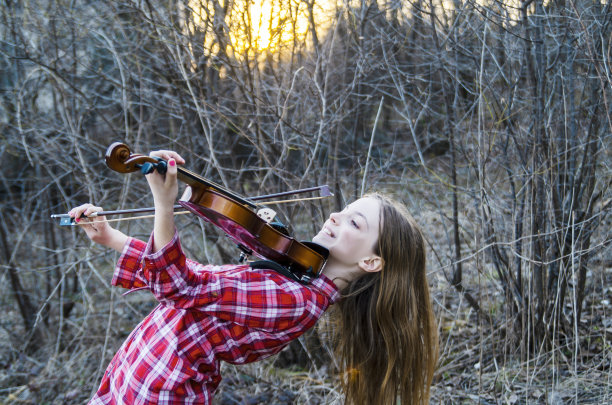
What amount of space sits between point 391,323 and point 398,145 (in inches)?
113

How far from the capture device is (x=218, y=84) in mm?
4312

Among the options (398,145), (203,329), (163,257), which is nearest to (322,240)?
(203,329)

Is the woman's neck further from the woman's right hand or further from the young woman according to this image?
the woman's right hand

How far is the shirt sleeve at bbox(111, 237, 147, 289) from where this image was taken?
2.20 m

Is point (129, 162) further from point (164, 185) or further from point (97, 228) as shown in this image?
point (97, 228)

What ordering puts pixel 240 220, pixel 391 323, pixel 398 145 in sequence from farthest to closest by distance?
pixel 398 145, pixel 391 323, pixel 240 220

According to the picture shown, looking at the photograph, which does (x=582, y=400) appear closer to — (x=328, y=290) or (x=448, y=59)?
(x=328, y=290)

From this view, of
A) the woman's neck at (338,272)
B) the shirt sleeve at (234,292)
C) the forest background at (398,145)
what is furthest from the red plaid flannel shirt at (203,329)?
the forest background at (398,145)

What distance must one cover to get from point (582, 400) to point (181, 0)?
312 centimetres

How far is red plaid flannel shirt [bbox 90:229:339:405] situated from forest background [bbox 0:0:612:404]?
3.91ft

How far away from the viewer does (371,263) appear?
2.23 metres

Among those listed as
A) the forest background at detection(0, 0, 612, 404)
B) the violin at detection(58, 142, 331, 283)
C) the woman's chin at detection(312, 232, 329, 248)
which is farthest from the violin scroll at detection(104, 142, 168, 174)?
the forest background at detection(0, 0, 612, 404)

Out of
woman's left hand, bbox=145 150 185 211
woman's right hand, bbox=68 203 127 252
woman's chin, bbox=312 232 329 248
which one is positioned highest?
woman's left hand, bbox=145 150 185 211

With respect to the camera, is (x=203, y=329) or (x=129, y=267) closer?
(x=203, y=329)
